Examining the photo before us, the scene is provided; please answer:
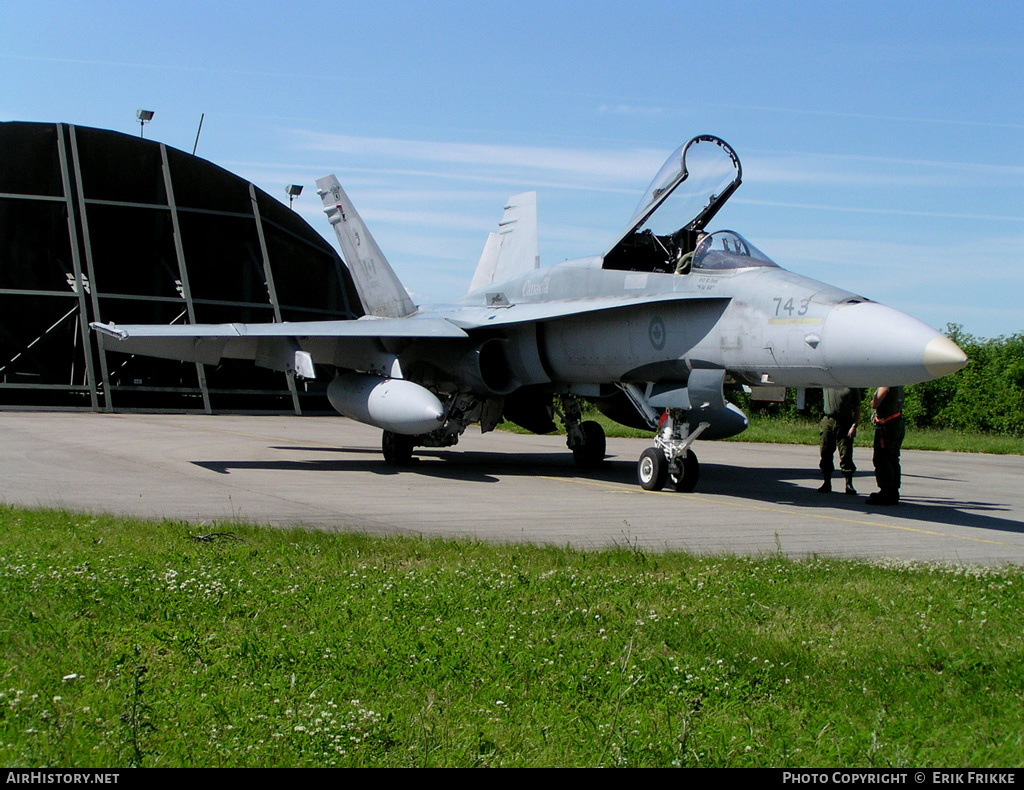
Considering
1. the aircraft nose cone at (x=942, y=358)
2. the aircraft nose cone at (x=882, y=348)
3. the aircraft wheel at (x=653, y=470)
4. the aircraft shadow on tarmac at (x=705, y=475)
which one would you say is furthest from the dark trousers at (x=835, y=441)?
the aircraft nose cone at (x=942, y=358)

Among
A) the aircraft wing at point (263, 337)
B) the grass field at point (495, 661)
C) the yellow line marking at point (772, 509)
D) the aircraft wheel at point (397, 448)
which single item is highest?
the aircraft wing at point (263, 337)

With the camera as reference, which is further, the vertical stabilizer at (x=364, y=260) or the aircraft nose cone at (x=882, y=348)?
the vertical stabilizer at (x=364, y=260)

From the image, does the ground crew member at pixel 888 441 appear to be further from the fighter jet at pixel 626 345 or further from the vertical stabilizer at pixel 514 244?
the vertical stabilizer at pixel 514 244

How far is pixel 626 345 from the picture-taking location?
1255 cm

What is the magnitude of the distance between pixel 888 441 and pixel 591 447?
510 centimetres

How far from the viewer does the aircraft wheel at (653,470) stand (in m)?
12.1

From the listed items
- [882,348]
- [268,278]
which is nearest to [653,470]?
[882,348]

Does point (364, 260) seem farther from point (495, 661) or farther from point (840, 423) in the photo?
point (495, 661)

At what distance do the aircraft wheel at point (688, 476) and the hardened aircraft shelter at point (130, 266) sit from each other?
19641mm

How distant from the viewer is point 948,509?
37.8ft

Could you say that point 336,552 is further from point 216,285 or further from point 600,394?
point 216,285

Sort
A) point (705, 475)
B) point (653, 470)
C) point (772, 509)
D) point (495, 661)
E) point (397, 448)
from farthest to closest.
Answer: point (397, 448)
point (705, 475)
point (653, 470)
point (772, 509)
point (495, 661)

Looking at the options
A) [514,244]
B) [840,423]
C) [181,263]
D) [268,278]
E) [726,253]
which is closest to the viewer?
[726,253]
